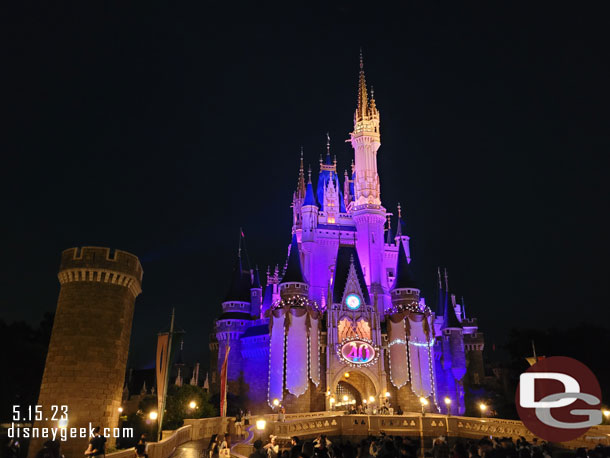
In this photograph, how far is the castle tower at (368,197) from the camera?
188ft

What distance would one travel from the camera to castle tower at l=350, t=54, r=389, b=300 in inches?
2259

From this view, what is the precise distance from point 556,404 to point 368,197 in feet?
111

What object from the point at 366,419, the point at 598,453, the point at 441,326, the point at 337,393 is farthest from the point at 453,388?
the point at 598,453

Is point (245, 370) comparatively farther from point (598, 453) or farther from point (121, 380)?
point (598, 453)

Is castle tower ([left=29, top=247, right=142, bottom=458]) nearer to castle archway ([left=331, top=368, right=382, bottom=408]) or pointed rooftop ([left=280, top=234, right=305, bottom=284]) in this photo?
pointed rooftop ([left=280, top=234, right=305, bottom=284])

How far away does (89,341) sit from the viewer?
86.8 feet

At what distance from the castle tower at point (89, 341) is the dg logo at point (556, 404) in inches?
911

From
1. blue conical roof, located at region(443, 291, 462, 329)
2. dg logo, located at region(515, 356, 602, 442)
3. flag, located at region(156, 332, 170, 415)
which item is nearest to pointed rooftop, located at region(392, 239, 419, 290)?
blue conical roof, located at region(443, 291, 462, 329)

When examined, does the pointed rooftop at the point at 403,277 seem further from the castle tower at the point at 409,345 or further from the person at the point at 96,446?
the person at the point at 96,446

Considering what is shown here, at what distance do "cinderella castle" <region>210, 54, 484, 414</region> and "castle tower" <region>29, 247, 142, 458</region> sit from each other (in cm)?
1568

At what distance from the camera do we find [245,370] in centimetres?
5591

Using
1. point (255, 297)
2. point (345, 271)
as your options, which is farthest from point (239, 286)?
point (345, 271)

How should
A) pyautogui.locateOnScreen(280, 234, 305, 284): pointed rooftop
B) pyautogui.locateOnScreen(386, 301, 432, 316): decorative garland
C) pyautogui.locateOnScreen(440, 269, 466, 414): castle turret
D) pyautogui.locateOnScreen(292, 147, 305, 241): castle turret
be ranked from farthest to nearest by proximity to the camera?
1. pyautogui.locateOnScreen(292, 147, 305, 241): castle turret
2. pyautogui.locateOnScreen(440, 269, 466, 414): castle turret
3. pyautogui.locateOnScreen(386, 301, 432, 316): decorative garland
4. pyautogui.locateOnScreen(280, 234, 305, 284): pointed rooftop

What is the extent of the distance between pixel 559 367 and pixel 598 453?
29315 millimetres
